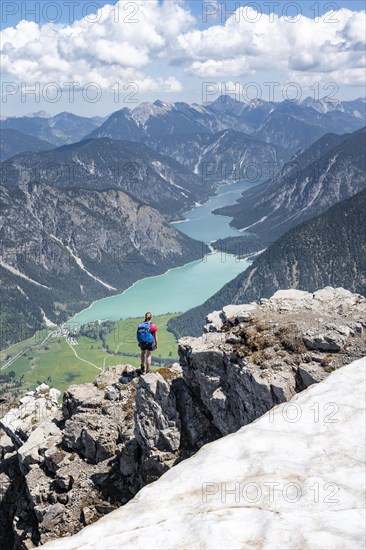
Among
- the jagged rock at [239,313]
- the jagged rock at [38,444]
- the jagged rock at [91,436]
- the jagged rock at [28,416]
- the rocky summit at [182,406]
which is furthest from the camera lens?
the jagged rock at [28,416]

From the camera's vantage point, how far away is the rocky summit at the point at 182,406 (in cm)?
2791

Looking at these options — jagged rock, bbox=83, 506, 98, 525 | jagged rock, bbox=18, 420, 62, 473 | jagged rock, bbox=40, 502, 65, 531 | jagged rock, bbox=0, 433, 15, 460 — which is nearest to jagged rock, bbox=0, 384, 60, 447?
jagged rock, bbox=0, 433, 15, 460

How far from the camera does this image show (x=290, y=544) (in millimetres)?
15961

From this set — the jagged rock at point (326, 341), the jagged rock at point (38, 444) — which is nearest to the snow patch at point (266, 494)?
the jagged rock at point (326, 341)

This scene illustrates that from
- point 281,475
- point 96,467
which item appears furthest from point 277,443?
point 96,467

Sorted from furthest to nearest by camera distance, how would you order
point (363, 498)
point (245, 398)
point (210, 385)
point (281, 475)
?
point (210, 385) < point (245, 398) < point (281, 475) < point (363, 498)

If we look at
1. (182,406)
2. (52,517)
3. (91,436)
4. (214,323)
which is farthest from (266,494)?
(91,436)

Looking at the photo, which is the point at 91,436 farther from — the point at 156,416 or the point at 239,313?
the point at 239,313

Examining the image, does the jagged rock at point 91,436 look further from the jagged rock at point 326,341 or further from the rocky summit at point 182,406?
the jagged rock at point 326,341

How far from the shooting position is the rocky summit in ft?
91.6

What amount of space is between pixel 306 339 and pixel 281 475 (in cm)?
1057

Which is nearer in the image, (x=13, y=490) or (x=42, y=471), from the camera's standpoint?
(x=42, y=471)

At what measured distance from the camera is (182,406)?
30.7 meters

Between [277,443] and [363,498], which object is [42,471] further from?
[363,498]
